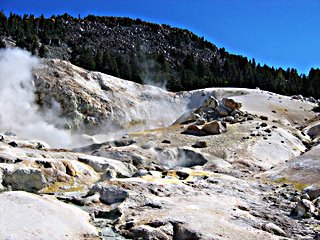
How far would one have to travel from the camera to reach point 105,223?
27359 mm

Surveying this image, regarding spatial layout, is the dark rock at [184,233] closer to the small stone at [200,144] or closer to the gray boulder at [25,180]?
the gray boulder at [25,180]

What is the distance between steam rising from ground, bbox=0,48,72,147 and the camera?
8575 cm

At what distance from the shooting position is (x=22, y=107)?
92125mm

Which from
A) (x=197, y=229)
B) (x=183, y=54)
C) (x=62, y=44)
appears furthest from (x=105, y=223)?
(x=183, y=54)

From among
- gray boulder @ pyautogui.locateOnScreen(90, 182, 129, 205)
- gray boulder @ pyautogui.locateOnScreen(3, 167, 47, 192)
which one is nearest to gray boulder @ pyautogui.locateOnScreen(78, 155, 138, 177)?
gray boulder @ pyautogui.locateOnScreen(3, 167, 47, 192)

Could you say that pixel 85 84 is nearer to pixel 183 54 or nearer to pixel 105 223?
pixel 105 223

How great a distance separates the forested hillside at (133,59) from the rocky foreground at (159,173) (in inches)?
953

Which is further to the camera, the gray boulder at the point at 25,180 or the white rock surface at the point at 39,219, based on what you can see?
the gray boulder at the point at 25,180

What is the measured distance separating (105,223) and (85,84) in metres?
79.4

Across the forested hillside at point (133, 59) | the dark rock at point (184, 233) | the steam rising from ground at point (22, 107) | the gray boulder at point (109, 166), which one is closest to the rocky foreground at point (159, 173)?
the dark rock at point (184, 233)

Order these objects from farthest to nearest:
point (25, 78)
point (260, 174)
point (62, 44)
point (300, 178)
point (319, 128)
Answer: point (62, 44), point (25, 78), point (319, 128), point (260, 174), point (300, 178)

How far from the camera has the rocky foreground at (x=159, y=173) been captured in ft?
84.4

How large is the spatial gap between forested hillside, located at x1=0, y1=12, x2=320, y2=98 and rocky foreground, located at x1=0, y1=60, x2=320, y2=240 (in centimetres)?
2420

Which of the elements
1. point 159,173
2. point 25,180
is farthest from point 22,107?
point 25,180
